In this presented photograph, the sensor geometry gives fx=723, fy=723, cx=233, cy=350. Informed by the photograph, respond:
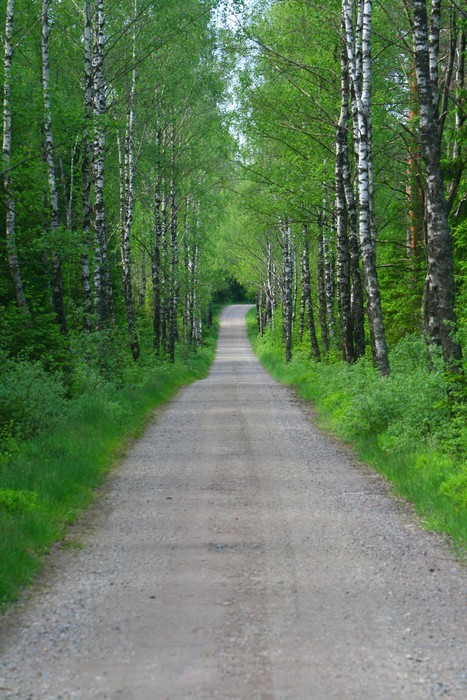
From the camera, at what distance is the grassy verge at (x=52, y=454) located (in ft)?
22.2

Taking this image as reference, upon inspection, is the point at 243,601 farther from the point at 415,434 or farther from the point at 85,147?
the point at 85,147

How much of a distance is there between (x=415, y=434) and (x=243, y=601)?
6.14 m

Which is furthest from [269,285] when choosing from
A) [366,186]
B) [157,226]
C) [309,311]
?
[366,186]

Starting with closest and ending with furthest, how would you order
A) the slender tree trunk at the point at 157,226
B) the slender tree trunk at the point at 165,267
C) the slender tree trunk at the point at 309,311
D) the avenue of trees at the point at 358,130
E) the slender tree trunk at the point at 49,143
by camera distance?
the avenue of trees at the point at 358,130, the slender tree trunk at the point at 49,143, the slender tree trunk at the point at 157,226, the slender tree trunk at the point at 309,311, the slender tree trunk at the point at 165,267

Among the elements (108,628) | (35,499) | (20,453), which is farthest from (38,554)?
(20,453)

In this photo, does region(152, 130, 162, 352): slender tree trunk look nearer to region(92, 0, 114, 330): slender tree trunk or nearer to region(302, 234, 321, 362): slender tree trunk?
region(302, 234, 321, 362): slender tree trunk

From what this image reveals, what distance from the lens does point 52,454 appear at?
10367 mm

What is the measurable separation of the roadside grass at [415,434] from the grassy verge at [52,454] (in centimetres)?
401

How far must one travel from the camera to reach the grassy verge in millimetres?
6762

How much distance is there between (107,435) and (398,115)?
18.4 meters

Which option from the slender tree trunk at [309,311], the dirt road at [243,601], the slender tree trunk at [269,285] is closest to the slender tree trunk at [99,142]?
the dirt road at [243,601]

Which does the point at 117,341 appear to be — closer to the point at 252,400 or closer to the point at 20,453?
the point at 252,400

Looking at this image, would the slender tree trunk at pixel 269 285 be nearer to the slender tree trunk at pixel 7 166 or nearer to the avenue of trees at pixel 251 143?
the avenue of trees at pixel 251 143

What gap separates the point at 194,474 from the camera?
10.5 metres
